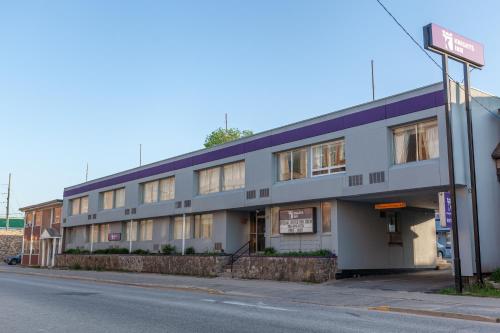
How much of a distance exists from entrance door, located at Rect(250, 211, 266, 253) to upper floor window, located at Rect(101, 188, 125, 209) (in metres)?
14.8

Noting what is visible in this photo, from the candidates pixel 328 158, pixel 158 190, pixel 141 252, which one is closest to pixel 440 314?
pixel 328 158

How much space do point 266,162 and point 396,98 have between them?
324 inches

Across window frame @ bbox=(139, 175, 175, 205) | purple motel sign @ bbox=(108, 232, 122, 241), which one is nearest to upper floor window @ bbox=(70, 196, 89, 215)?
purple motel sign @ bbox=(108, 232, 122, 241)

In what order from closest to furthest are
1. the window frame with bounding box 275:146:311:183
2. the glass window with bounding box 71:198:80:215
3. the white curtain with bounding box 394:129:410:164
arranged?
the white curtain with bounding box 394:129:410:164 < the window frame with bounding box 275:146:311:183 < the glass window with bounding box 71:198:80:215

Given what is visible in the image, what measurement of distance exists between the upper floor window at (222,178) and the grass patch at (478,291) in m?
14.5

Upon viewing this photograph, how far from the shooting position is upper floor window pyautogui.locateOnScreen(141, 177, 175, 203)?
36.0m

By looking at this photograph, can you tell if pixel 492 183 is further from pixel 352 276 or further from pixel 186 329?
pixel 186 329

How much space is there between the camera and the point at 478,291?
16391mm

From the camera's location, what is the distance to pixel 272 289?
19766 millimetres

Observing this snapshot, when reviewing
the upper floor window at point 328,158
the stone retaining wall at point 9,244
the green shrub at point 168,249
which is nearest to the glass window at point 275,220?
the upper floor window at point 328,158

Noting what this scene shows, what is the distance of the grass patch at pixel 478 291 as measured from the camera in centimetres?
1575

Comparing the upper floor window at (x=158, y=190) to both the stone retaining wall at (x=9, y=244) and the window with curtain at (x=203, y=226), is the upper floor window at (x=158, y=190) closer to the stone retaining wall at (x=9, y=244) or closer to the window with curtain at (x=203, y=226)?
the window with curtain at (x=203, y=226)

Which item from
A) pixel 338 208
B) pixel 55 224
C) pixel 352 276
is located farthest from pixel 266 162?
pixel 55 224

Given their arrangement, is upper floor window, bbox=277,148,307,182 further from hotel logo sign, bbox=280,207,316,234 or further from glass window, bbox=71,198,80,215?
glass window, bbox=71,198,80,215
